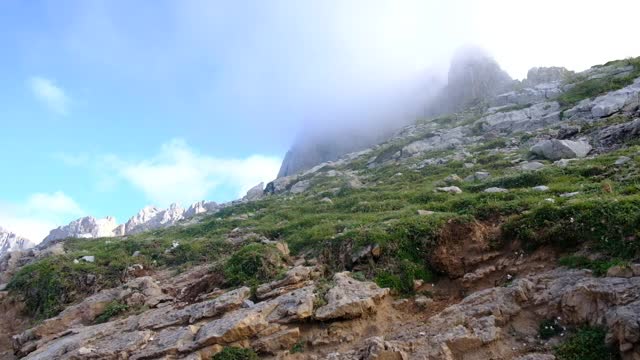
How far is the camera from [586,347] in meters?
8.52

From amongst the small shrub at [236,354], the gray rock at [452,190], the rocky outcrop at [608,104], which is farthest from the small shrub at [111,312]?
the rocky outcrop at [608,104]

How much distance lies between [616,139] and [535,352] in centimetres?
2044

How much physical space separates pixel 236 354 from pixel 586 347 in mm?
7248

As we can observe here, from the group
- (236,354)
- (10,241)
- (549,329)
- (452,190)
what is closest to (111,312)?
(236,354)

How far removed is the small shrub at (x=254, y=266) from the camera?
1469 centimetres

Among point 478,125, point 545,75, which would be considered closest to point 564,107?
point 478,125

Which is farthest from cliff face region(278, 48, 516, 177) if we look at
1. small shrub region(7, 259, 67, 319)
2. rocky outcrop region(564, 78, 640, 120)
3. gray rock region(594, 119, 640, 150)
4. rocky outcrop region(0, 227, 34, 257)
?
rocky outcrop region(0, 227, 34, 257)

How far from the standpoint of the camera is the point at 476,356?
9.27 m

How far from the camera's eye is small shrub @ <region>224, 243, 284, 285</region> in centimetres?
1469

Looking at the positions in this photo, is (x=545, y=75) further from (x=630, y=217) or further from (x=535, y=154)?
(x=630, y=217)

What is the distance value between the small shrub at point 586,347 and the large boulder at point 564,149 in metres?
18.3

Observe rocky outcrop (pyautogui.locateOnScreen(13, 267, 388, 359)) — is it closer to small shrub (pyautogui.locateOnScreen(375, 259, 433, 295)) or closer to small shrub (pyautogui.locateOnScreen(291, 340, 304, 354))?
small shrub (pyautogui.locateOnScreen(291, 340, 304, 354))

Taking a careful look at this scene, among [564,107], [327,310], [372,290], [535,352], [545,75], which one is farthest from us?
[545,75]

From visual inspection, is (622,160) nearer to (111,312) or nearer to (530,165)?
(530,165)
